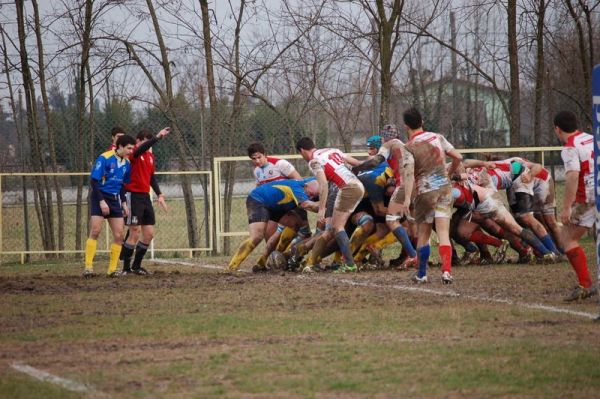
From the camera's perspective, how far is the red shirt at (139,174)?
1502cm

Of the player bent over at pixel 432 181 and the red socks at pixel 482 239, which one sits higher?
the player bent over at pixel 432 181

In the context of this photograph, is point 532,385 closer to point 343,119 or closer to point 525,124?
point 343,119

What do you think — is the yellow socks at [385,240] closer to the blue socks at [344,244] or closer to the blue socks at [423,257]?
the blue socks at [344,244]

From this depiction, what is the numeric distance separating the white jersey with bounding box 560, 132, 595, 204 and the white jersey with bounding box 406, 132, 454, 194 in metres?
2.20

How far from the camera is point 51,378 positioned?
22.7ft

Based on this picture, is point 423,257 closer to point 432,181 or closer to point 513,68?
point 432,181

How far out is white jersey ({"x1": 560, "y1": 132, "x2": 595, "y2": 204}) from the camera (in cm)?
1007

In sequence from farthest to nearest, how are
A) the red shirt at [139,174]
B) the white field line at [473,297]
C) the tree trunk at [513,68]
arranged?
1. the tree trunk at [513,68]
2. the red shirt at [139,174]
3. the white field line at [473,297]

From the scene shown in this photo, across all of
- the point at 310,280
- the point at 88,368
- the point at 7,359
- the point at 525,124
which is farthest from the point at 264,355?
the point at 525,124

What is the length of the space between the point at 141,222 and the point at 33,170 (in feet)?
27.7

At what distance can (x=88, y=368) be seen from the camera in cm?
727

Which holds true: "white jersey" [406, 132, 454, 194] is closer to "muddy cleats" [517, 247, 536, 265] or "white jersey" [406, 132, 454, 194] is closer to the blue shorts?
"muddy cleats" [517, 247, 536, 265]

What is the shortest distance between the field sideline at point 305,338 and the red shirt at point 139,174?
1.90 meters

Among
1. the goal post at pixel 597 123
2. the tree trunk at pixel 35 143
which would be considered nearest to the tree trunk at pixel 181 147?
the tree trunk at pixel 35 143
